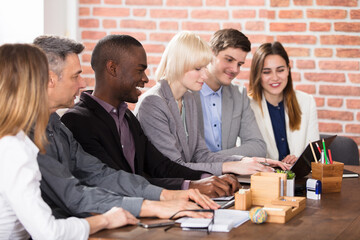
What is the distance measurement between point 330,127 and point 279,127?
0.71m

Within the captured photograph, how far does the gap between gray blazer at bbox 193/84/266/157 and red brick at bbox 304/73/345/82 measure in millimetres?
805

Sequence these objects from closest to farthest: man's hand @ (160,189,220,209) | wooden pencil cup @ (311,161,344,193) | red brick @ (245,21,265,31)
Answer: man's hand @ (160,189,220,209) → wooden pencil cup @ (311,161,344,193) → red brick @ (245,21,265,31)

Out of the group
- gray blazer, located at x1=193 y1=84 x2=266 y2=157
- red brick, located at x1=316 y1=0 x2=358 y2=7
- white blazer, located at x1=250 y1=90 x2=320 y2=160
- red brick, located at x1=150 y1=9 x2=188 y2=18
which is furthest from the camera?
red brick, located at x1=150 y1=9 x2=188 y2=18

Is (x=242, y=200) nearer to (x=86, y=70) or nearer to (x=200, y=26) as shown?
(x=200, y=26)

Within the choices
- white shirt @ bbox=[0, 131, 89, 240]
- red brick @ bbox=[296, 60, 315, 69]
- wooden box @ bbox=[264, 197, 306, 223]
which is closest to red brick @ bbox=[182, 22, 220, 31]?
red brick @ bbox=[296, 60, 315, 69]

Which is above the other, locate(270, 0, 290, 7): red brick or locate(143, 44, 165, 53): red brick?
locate(270, 0, 290, 7): red brick

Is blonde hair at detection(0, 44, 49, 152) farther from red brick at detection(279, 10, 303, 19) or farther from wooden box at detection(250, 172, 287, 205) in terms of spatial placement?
red brick at detection(279, 10, 303, 19)

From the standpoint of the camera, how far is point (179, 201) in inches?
81.2

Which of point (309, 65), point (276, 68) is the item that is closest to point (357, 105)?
point (309, 65)

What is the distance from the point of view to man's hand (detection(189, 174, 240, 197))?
2391mm

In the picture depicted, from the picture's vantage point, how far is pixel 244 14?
176 inches

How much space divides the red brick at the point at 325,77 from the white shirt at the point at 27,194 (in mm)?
3010

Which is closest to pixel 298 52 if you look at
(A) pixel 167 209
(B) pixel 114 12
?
(B) pixel 114 12

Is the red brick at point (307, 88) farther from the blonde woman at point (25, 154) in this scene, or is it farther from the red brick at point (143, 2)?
the blonde woman at point (25, 154)
